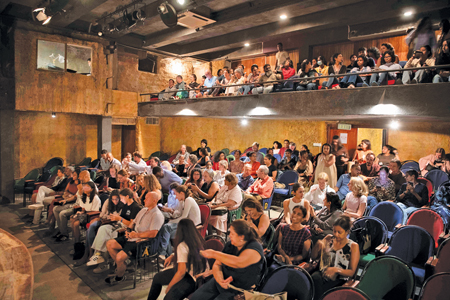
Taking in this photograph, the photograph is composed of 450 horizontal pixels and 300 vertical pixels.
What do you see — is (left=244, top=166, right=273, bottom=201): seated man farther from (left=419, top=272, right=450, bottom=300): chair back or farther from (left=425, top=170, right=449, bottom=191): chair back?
(left=419, top=272, right=450, bottom=300): chair back

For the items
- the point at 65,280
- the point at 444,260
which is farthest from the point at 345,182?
the point at 65,280

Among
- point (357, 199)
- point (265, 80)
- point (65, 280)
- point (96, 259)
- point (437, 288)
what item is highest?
point (265, 80)

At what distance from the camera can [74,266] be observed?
4637 millimetres

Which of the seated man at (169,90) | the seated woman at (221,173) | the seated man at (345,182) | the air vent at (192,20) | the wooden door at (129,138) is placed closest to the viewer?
the seated man at (345,182)

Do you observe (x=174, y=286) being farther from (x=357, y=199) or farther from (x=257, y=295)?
(x=357, y=199)

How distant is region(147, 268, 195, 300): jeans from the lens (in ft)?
9.41

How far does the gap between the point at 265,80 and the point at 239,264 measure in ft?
20.1

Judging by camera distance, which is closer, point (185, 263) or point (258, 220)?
point (185, 263)

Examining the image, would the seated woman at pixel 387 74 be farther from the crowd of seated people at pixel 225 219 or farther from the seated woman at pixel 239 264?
the seated woman at pixel 239 264

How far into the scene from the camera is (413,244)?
340 centimetres

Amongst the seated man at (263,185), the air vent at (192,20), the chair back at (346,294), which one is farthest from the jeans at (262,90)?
the chair back at (346,294)

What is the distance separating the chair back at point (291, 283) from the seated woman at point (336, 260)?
0.46 m

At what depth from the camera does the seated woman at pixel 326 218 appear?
3.83 meters

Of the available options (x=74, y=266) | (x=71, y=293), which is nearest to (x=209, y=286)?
(x=71, y=293)
